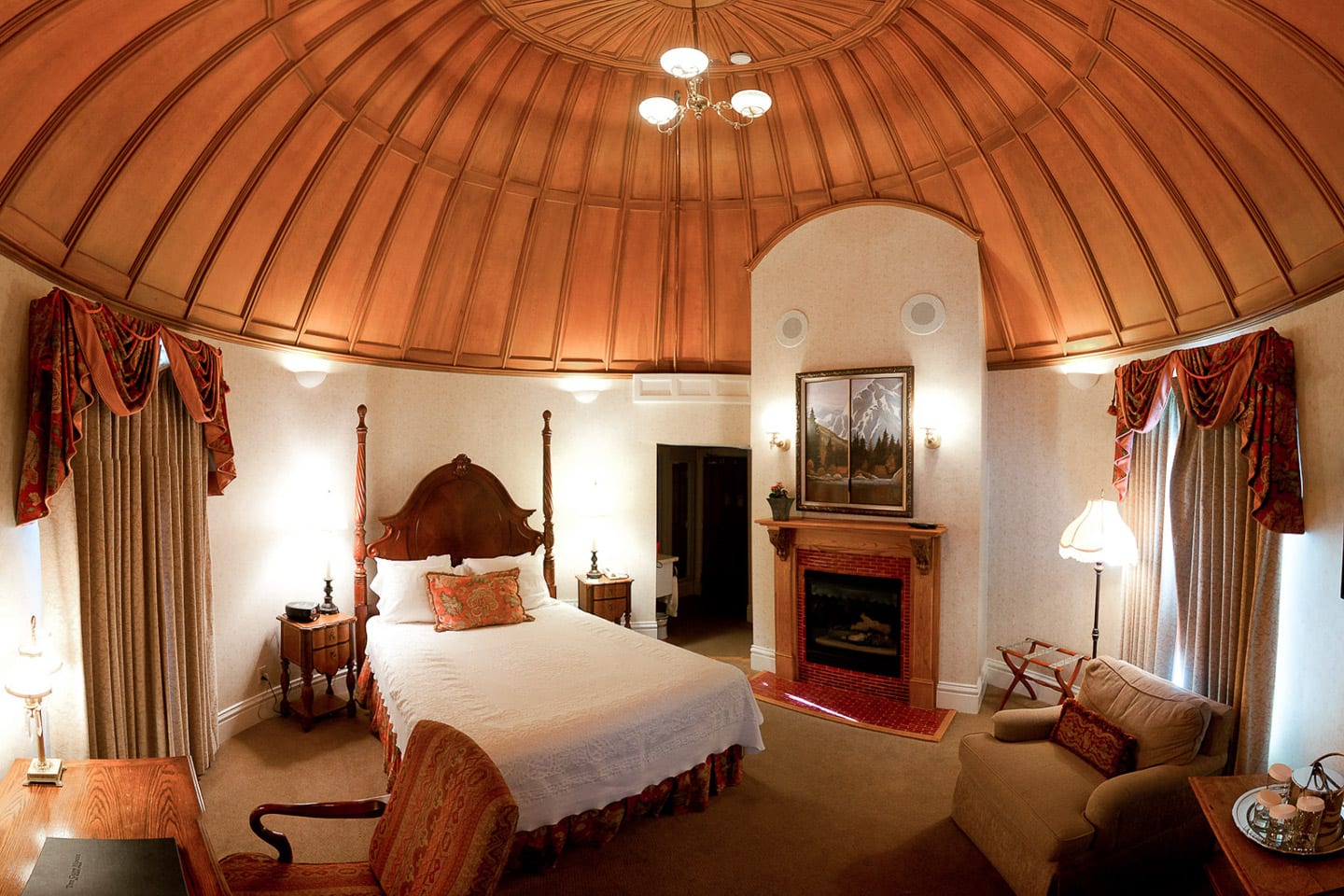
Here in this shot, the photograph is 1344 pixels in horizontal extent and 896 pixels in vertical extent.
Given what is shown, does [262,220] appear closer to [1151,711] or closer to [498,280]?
[498,280]

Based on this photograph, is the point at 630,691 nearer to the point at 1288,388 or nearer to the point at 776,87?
the point at 1288,388

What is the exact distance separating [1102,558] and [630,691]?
3.54 m

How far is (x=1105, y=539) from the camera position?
522cm

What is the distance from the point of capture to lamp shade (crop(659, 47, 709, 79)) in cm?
352

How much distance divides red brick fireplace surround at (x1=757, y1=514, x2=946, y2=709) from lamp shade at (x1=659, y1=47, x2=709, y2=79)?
3.96 meters

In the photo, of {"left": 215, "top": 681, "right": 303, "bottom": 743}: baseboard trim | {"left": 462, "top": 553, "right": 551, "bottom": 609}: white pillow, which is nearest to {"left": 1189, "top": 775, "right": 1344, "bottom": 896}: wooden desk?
{"left": 462, "top": 553, "right": 551, "bottom": 609}: white pillow

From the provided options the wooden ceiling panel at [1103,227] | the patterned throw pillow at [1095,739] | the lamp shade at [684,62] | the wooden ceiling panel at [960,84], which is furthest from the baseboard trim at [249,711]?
the wooden ceiling panel at [1103,227]

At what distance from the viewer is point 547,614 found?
6.18 meters

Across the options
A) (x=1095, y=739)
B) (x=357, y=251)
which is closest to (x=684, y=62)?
(x=357, y=251)

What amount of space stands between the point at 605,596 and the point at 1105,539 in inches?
175

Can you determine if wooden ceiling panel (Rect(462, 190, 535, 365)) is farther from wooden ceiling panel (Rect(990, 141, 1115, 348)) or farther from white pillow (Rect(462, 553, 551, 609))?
wooden ceiling panel (Rect(990, 141, 1115, 348))

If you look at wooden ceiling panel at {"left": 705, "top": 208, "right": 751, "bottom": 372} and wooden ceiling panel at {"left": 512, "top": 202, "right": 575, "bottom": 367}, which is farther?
wooden ceiling panel at {"left": 705, "top": 208, "right": 751, "bottom": 372}

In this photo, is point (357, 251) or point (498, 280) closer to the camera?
point (357, 251)

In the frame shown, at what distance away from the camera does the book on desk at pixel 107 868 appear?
2055 millimetres
